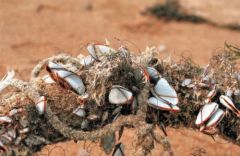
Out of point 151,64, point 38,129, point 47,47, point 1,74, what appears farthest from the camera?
point 47,47

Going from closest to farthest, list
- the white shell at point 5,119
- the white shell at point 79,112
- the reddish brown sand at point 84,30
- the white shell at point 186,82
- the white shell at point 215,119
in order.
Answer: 1. the white shell at point 5,119
2. the white shell at point 79,112
3. the white shell at point 215,119
4. the white shell at point 186,82
5. the reddish brown sand at point 84,30

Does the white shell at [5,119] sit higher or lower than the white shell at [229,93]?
higher

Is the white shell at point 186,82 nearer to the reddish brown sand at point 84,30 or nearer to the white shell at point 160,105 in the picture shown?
the white shell at point 160,105

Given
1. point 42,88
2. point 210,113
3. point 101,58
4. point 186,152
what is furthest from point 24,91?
point 186,152

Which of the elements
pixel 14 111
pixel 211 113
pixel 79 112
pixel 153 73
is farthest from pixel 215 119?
pixel 14 111

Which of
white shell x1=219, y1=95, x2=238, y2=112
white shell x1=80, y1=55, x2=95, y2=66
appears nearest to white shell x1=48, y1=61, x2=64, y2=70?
white shell x1=80, y1=55, x2=95, y2=66

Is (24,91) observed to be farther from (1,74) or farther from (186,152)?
(1,74)

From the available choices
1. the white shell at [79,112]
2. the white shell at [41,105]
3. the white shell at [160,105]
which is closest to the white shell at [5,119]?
the white shell at [41,105]

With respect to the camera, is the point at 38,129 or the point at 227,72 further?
the point at 227,72
